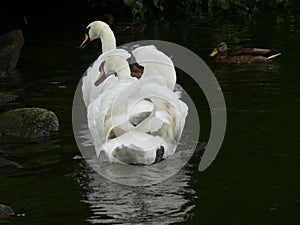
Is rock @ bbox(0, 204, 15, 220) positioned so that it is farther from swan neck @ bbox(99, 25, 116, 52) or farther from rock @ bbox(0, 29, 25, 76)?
rock @ bbox(0, 29, 25, 76)

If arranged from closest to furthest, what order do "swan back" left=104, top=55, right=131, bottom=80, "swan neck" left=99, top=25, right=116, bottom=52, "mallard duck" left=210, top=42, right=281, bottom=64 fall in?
"swan back" left=104, top=55, right=131, bottom=80
"swan neck" left=99, top=25, right=116, bottom=52
"mallard duck" left=210, top=42, right=281, bottom=64

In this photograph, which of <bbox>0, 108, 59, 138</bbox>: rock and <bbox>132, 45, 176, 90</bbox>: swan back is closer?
<bbox>132, 45, 176, 90</bbox>: swan back

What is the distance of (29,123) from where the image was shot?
1010 cm

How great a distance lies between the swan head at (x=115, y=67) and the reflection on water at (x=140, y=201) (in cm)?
180

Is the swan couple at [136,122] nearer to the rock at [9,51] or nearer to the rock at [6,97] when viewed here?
the rock at [6,97]

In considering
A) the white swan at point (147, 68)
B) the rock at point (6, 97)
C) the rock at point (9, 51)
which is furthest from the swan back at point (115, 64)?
the rock at point (9, 51)

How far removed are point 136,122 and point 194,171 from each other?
0.75m

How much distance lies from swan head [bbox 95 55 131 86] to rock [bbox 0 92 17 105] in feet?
7.61

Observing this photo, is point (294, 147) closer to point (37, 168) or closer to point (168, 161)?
point (168, 161)

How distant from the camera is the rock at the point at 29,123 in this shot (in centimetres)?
1002

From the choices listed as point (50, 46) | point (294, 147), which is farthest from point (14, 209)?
point (50, 46)

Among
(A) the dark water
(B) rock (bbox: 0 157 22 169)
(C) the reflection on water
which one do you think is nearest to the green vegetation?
(A) the dark water

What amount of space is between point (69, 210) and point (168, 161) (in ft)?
5.58

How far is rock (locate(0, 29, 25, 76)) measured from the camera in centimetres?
1492
